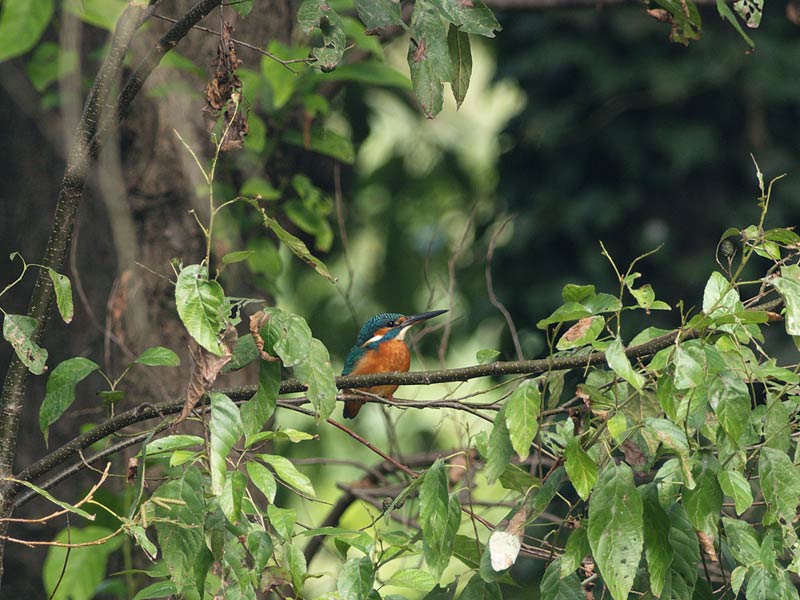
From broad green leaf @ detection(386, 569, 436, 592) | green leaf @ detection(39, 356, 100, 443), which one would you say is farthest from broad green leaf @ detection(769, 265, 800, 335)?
green leaf @ detection(39, 356, 100, 443)

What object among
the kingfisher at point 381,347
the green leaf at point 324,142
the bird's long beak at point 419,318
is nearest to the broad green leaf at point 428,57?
the bird's long beak at point 419,318

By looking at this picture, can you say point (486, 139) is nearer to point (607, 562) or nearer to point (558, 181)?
point (558, 181)

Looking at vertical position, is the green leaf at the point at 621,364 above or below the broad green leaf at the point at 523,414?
above

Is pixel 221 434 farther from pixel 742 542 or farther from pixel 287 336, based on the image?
pixel 742 542

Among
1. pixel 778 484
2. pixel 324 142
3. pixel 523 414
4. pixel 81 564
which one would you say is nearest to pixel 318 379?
pixel 523 414

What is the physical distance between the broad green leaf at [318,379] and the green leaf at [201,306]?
12 cm

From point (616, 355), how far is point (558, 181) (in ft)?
13.3

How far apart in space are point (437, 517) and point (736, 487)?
1.36 ft

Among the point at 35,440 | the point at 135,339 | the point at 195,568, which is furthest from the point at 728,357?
the point at 35,440

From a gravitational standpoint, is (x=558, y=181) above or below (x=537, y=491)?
below

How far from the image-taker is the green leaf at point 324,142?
132 inches

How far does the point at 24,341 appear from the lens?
157cm

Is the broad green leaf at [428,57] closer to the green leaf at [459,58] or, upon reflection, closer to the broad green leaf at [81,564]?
the green leaf at [459,58]

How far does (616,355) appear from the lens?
4.45 ft
